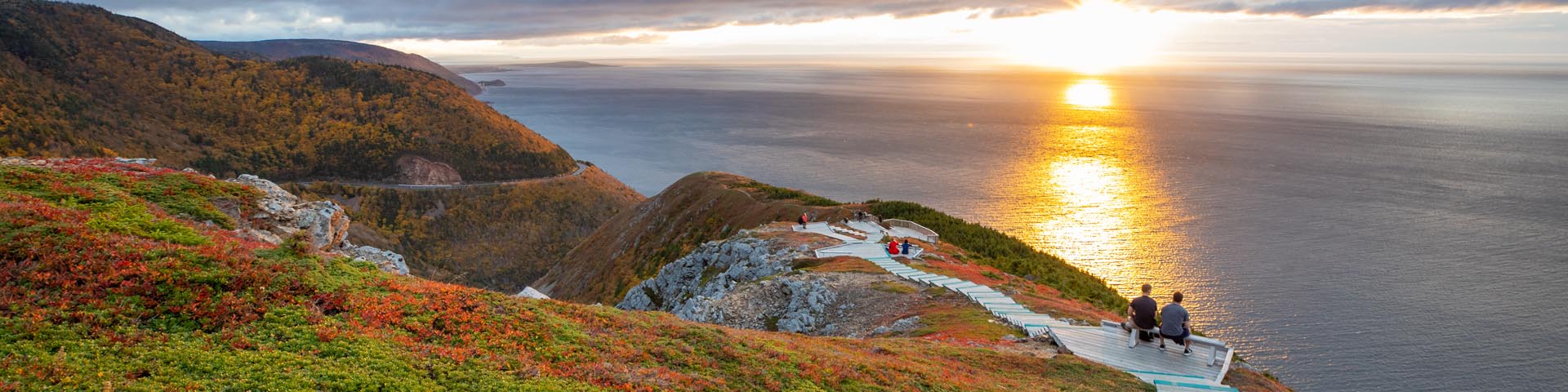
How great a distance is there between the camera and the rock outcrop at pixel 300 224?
22016 mm

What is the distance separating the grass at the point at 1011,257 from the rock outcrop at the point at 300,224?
2629 centimetres

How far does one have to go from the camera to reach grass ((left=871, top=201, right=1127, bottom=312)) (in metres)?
34.2

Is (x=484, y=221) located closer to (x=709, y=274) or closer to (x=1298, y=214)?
(x=709, y=274)

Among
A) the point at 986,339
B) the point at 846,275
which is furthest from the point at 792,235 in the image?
the point at 986,339

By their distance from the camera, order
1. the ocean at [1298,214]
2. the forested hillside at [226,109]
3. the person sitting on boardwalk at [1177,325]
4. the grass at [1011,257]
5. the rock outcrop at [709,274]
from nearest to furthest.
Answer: the person sitting on boardwalk at [1177,325], the grass at [1011,257], the rock outcrop at [709,274], the ocean at [1298,214], the forested hillside at [226,109]

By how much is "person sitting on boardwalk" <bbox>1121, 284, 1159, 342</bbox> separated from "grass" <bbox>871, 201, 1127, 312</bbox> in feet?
40.1

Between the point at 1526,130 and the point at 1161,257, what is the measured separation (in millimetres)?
142698

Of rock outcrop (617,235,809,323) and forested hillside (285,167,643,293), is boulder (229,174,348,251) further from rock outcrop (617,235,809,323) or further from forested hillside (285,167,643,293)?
forested hillside (285,167,643,293)

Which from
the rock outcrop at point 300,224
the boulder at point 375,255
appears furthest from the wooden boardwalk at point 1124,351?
the boulder at point 375,255

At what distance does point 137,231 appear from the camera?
15.7 meters

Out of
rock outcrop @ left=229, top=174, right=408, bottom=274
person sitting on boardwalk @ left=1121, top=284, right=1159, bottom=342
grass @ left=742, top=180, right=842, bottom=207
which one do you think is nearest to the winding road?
grass @ left=742, top=180, right=842, bottom=207

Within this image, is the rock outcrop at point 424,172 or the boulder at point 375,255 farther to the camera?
the rock outcrop at point 424,172

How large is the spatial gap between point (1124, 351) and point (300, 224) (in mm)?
24230

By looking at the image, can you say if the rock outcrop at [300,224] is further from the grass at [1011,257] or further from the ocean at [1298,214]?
the ocean at [1298,214]
